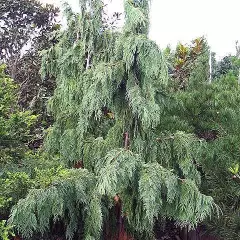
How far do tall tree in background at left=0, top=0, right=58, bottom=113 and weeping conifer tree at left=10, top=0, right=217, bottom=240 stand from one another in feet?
22.2

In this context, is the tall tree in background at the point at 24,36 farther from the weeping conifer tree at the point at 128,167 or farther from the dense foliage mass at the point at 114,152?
the weeping conifer tree at the point at 128,167

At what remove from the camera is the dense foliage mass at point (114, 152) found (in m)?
3.75

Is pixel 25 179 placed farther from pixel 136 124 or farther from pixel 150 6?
pixel 150 6

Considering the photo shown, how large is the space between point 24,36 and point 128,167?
32.1 feet

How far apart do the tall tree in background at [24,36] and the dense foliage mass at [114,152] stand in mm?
5537

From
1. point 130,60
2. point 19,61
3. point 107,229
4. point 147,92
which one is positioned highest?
point 19,61

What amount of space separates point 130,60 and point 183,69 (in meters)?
6.46

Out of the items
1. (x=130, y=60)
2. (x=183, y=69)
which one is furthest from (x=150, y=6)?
(x=183, y=69)

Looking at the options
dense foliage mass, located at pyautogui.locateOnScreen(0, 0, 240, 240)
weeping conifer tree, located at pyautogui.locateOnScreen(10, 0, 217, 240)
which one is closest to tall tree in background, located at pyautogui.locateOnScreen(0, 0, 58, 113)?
dense foliage mass, located at pyautogui.locateOnScreen(0, 0, 240, 240)

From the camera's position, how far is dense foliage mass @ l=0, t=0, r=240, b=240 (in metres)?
3.75

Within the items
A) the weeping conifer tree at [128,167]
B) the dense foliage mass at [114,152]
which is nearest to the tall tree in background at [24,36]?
the dense foliage mass at [114,152]

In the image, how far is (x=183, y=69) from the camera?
1005 cm

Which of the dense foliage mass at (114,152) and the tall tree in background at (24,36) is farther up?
the tall tree in background at (24,36)

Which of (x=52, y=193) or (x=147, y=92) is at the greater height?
(x=147, y=92)
